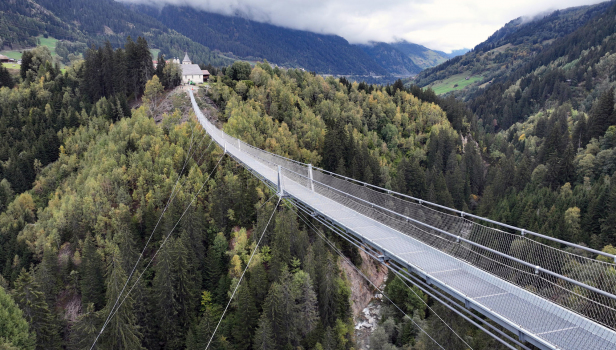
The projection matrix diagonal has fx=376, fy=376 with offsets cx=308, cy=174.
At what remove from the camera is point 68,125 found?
174 feet

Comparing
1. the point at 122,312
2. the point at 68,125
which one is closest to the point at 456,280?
the point at 122,312

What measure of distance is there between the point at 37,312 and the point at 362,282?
30.2m

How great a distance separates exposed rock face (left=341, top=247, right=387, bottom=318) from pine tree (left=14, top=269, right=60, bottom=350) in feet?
86.2

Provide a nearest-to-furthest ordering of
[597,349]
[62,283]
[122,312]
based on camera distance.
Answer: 1. [597,349]
2. [122,312]
3. [62,283]

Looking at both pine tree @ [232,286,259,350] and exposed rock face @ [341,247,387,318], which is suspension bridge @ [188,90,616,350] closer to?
pine tree @ [232,286,259,350]

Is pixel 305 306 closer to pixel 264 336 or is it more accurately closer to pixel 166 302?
pixel 264 336

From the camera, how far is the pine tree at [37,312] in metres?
28.5

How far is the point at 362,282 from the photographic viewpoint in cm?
4234

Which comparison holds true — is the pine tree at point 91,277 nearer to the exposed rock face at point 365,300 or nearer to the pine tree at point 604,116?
the exposed rock face at point 365,300

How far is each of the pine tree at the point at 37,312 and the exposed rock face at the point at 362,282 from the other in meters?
26.3

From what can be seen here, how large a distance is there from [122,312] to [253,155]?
52.6ft

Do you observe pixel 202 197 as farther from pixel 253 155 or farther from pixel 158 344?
pixel 158 344

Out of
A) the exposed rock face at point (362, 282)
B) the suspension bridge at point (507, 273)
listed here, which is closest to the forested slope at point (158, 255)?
the exposed rock face at point (362, 282)

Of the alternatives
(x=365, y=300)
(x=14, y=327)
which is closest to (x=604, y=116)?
(x=365, y=300)
